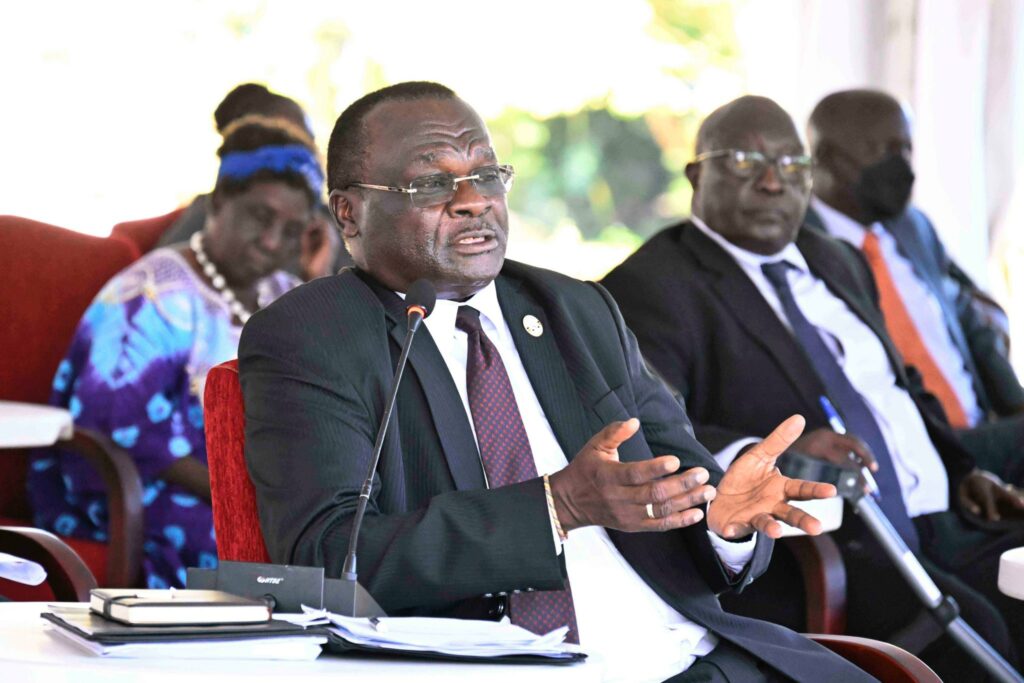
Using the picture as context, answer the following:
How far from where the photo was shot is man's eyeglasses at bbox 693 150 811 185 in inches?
152

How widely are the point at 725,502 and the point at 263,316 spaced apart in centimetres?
75

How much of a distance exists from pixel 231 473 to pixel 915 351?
2.87 metres

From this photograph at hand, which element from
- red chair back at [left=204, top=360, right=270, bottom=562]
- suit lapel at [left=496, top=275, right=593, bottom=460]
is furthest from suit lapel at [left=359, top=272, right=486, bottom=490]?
red chair back at [left=204, top=360, right=270, bottom=562]

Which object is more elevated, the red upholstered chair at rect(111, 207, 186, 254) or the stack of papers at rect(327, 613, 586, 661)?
the red upholstered chair at rect(111, 207, 186, 254)

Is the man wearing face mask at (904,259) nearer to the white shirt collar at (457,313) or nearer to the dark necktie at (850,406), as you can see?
the dark necktie at (850,406)

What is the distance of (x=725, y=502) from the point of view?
2.11 meters

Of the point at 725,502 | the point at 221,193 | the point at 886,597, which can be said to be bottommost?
the point at 886,597

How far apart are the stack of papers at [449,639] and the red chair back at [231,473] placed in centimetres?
50

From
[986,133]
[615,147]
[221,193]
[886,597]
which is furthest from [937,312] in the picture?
[615,147]

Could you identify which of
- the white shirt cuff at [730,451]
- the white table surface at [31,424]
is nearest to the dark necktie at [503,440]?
the white shirt cuff at [730,451]

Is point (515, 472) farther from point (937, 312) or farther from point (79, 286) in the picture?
point (937, 312)

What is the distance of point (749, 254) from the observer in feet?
12.6

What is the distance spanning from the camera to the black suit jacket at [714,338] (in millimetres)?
3604

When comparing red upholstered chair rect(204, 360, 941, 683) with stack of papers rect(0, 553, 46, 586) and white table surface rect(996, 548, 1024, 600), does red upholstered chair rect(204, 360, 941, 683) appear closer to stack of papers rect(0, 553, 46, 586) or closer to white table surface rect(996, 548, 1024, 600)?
white table surface rect(996, 548, 1024, 600)
